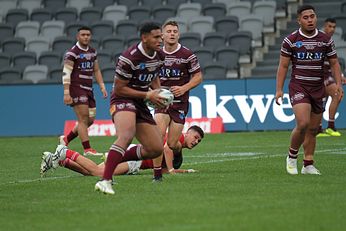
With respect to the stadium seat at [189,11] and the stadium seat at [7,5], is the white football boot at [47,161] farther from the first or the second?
the stadium seat at [7,5]

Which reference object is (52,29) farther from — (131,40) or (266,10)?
Result: (266,10)

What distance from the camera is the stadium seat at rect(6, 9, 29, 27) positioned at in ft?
105

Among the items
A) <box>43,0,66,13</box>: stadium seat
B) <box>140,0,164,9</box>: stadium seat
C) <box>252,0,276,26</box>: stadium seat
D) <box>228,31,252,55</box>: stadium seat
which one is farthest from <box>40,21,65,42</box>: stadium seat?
<box>252,0,276,26</box>: stadium seat

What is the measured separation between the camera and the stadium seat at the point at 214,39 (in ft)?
95.8

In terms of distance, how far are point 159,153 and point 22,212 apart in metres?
2.37

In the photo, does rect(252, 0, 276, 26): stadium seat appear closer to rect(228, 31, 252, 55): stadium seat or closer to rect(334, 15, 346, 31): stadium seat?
rect(228, 31, 252, 55): stadium seat

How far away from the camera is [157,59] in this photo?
40.0 ft

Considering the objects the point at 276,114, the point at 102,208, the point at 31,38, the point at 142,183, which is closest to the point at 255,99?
the point at 276,114

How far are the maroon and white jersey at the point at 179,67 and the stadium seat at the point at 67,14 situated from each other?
56.6ft

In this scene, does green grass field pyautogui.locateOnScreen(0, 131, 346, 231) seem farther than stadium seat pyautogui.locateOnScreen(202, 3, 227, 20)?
No

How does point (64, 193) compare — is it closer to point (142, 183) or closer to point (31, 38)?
point (142, 183)

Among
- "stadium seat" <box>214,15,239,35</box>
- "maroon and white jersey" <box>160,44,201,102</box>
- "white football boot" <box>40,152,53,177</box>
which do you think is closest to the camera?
"white football boot" <box>40,152,53,177</box>

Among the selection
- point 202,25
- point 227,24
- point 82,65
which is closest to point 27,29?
point 202,25

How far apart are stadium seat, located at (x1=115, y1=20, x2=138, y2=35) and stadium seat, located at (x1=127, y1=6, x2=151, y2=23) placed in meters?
0.49
